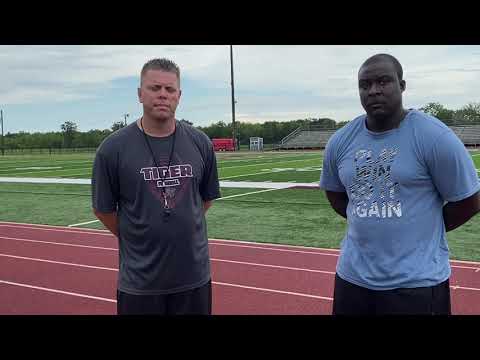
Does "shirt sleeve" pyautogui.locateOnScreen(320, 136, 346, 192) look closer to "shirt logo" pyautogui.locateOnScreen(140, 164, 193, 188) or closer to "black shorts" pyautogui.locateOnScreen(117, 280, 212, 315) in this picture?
"shirt logo" pyautogui.locateOnScreen(140, 164, 193, 188)

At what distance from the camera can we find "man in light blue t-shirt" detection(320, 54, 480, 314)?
7.04ft

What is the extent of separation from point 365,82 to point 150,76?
99cm

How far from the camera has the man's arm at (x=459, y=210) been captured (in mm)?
2229

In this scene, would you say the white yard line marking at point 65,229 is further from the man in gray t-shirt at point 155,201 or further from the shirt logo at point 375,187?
the shirt logo at point 375,187

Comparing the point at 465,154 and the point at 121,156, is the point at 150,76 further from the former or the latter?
the point at 465,154

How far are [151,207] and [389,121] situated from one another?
1150 mm

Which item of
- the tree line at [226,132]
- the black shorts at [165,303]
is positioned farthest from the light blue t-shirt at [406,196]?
the tree line at [226,132]

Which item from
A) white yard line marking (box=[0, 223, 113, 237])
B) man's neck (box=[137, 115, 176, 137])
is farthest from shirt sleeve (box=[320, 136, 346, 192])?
white yard line marking (box=[0, 223, 113, 237])

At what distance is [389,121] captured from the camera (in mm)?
2260

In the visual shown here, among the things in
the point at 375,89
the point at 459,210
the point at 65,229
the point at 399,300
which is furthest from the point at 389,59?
Result: the point at 65,229

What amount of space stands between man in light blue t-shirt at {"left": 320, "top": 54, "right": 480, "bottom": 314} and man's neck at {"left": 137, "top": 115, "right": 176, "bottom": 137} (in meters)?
0.88
